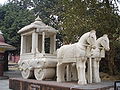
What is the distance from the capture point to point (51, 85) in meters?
6.18

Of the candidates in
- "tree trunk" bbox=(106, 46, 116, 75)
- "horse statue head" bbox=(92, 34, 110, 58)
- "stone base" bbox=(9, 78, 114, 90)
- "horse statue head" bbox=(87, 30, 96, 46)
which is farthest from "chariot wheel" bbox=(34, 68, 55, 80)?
"tree trunk" bbox=(106, 46, 116, 75)

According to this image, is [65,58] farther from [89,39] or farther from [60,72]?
[89,39]

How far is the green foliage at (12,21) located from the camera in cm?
1906

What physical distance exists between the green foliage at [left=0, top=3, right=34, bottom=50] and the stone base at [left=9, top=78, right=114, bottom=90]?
10787 millimetres

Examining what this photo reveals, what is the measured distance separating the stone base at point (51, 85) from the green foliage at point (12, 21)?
10.8m

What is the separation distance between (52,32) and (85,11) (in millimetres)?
1984

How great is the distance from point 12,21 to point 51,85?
15031 mm

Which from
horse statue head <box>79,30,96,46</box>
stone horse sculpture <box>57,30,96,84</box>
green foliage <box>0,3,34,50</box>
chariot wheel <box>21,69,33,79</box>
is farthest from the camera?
green foliage <box>0,3,34,50</box>

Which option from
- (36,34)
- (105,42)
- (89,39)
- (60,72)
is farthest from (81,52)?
(36,34)

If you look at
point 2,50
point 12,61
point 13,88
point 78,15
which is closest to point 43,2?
point 2,50

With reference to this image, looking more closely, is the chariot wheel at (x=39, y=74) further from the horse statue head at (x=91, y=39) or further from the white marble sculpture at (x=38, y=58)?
the horse statue head at (x=91, y=39)

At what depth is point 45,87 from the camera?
6438mm

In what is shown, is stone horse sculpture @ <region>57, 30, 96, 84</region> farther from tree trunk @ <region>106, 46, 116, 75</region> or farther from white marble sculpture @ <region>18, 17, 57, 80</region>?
tree trunk @ <region>106, 46, 116, 75</region>

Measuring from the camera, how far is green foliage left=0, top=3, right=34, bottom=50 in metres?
19.1
